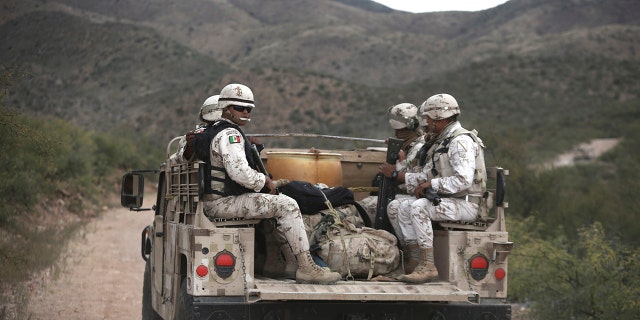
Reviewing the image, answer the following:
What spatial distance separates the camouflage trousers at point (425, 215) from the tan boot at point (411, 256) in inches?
1.5

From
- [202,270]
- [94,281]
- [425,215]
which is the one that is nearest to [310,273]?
[202,270]

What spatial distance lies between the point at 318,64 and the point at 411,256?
67.5 m

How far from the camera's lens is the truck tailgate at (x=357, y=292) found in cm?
570

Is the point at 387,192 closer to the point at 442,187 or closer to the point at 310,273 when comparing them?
the point at 442,187

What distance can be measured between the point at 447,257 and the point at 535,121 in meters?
40.3

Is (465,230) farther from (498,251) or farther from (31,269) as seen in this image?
(31,269)

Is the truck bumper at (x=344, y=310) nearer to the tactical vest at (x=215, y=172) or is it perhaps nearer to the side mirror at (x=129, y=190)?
the tactical vest at (x=215, y=172)

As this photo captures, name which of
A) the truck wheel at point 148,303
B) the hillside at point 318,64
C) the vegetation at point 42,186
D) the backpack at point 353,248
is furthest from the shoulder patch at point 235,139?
the hillside at point 318,64

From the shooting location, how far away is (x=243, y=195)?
638 centimetres

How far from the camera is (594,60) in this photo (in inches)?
2184

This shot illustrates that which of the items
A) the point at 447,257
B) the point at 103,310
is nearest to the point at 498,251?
the point at 447,257

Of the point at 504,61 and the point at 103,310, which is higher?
the point at 504,61

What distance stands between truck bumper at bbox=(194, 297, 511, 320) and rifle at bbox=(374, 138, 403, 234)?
113 centimetres

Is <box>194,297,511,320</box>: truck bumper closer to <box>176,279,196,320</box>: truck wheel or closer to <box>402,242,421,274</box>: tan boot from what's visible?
<box>176,279,196,320</box>: truck wheel
